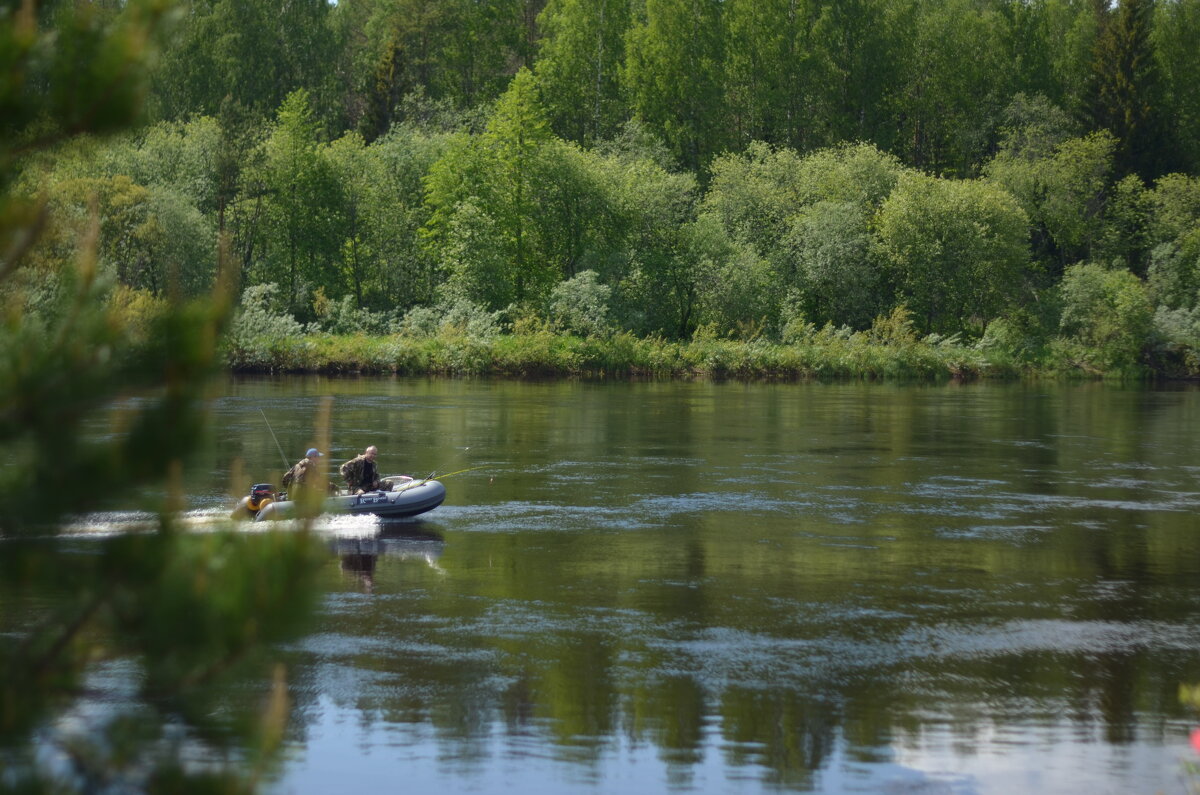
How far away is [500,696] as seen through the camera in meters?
13.5

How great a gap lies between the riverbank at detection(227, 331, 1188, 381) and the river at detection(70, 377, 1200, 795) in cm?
2778

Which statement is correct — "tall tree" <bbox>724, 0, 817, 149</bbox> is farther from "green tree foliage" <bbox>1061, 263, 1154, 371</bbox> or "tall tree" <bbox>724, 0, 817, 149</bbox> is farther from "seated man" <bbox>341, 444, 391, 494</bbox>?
"seated man" <bbox>341, 444, 391, 494</bbox>

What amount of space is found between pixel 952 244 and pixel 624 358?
18983 millimetres

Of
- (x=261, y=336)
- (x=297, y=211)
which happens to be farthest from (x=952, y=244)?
(x=261, y=336)

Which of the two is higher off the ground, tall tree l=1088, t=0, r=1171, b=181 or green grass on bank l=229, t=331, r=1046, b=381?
tall tree l=1088, t=0, r=1171, b=181

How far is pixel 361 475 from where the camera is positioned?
22797mm

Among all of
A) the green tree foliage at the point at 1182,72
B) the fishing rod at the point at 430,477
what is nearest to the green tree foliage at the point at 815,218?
the green tree foliage at the point at 1182,72

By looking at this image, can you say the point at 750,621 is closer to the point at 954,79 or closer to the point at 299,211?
the point at 299,211

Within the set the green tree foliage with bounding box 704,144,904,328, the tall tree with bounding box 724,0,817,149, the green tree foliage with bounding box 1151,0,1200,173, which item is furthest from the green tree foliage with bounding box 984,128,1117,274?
the tall tree with bounding box 724,0,817,149

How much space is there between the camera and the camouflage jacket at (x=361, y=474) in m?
22.7

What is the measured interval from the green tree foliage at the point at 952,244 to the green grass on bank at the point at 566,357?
4.78 metres

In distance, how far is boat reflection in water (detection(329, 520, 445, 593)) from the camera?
20203 millimetres

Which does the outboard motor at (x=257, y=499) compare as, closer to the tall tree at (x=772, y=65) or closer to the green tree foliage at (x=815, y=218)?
the green tree foliage at (x=815, y=218)

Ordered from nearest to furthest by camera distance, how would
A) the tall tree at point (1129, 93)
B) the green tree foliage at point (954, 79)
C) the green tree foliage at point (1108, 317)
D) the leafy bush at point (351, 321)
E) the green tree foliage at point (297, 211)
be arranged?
the green tree foliage at point (1108, 317) → the leafy bush at point (351, 321) → the green tree foliage at point (297, 211) → the tall tree at point (1129, 93) → the green tree foliage at point (954, 79)
